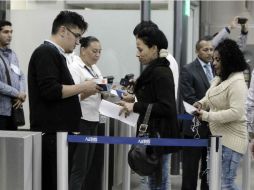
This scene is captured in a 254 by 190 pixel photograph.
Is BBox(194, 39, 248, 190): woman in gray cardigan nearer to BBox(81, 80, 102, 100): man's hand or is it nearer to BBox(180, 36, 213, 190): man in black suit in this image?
BBox(81, 80, 102, 100): man's hand

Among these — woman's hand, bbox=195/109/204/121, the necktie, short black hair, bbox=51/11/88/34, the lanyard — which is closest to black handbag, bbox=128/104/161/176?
woman's hand, bbox=195/109/204/121

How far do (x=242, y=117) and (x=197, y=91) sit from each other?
133 centimetres

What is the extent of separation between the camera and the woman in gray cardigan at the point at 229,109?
4008 millimetres

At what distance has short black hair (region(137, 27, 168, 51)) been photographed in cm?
359

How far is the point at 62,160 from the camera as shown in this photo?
3422mm

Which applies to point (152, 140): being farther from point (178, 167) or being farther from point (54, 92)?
point (178, 167)

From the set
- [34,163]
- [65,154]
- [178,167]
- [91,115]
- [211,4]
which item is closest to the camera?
[34,163]

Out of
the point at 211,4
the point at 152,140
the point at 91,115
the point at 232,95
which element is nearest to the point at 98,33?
the point at 211,4

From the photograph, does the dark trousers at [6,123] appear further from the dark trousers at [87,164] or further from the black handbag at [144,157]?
the black handbag at [144,157]

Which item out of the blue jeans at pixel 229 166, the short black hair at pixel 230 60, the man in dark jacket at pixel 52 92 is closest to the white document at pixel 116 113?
the man in dark jacket at pixel 52 92

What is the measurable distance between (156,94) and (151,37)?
39cm

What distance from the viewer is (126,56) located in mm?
7383

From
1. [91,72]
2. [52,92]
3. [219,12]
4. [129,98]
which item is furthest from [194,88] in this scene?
[219,12]

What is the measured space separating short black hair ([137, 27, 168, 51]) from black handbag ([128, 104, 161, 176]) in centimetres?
44
